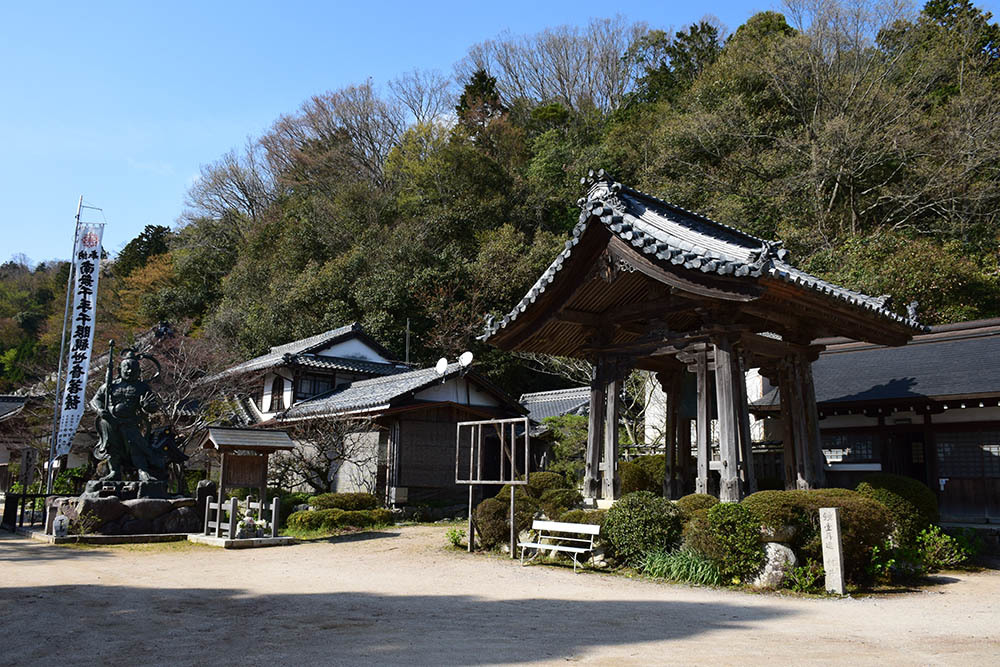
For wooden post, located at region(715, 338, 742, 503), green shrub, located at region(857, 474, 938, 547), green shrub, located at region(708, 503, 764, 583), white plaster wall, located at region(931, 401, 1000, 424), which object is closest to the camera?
green shrub, located at region(708, 503, 764, 583)

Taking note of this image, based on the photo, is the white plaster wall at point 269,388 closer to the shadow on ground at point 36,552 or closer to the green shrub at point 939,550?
the shadow on ground at point 36,552

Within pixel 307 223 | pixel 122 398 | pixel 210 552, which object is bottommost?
pixel 210 552

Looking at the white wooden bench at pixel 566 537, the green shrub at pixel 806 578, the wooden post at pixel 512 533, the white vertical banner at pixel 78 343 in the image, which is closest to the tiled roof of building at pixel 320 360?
the white vertical banner at pixel 78 343

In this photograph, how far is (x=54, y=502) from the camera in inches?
659

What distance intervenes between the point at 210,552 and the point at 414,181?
3040 cm

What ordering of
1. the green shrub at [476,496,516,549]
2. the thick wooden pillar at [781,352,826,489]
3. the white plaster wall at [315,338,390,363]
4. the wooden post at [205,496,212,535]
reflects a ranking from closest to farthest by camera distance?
the thick wooden pillar at [781,352,826,489] → the green shrub at [476,496,516,549] → the wooden post at [205,496,212,535] → the white plaster wall at [315,338,390,363]

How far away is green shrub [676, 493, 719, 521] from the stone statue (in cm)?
1254

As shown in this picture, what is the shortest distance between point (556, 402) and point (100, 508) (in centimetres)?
1893

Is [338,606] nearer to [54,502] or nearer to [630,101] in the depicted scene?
[54,502]

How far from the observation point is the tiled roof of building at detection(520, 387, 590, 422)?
2959 centimetres

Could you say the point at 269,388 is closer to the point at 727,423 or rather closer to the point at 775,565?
the point at 727,423

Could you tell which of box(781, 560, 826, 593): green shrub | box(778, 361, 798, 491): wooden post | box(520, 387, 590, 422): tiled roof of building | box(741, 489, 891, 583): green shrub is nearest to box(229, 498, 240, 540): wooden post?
box(741, 489, 891, 583): green shrub

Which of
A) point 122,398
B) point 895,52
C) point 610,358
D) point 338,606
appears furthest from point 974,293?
point 122,398

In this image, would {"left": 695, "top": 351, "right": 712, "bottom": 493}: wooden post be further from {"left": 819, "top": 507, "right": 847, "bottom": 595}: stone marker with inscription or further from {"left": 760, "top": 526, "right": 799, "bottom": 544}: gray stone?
{"left": 819, "top": 507, "right": 847, "bottom": 595}: stone marker with inscription
